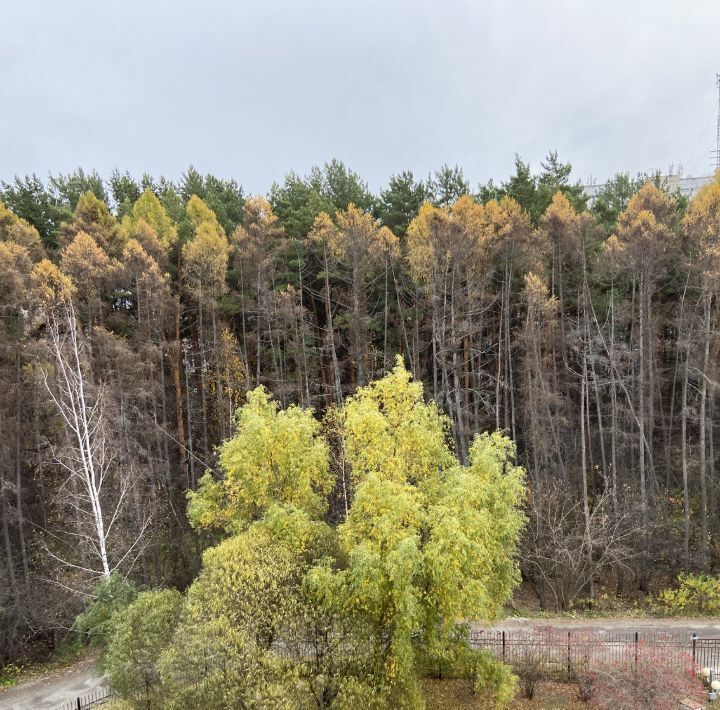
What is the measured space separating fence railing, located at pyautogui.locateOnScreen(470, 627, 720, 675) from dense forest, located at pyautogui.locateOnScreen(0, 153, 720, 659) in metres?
3.12

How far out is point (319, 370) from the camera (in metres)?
25.5

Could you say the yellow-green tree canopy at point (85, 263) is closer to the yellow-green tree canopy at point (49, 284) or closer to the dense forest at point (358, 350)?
the dense forest at point (358, 350)

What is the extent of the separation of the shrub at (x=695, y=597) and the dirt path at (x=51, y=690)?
18754 millimetres

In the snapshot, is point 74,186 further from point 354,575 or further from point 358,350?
point 354,575

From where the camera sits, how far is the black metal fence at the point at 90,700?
12681 millimetres

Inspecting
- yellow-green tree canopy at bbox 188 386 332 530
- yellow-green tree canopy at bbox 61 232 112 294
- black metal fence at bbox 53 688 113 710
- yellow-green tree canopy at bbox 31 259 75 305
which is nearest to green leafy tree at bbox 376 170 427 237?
yellow-green tree canopy at bbox 61 232 112 294

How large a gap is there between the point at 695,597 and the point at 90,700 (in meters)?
20.0

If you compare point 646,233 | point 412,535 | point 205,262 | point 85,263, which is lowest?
point 412,535

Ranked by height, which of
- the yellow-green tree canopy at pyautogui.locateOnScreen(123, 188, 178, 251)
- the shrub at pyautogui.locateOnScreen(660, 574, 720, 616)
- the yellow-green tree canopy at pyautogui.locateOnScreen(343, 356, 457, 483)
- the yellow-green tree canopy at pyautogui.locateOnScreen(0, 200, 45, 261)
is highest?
the yellow-green tree canopy at pyautogui.locateOnScreen(123, 188, 178, 251)

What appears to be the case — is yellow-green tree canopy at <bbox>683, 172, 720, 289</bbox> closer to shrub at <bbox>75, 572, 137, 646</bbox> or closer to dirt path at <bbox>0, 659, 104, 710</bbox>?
shrub at <bbox>75, 572, 137, 646</bbox>

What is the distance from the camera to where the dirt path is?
13.5 meters

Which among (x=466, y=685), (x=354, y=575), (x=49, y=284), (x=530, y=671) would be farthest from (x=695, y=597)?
(x=49, y=284)

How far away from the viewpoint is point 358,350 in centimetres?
2155

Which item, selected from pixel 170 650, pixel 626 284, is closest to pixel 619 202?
pixel 626 284
